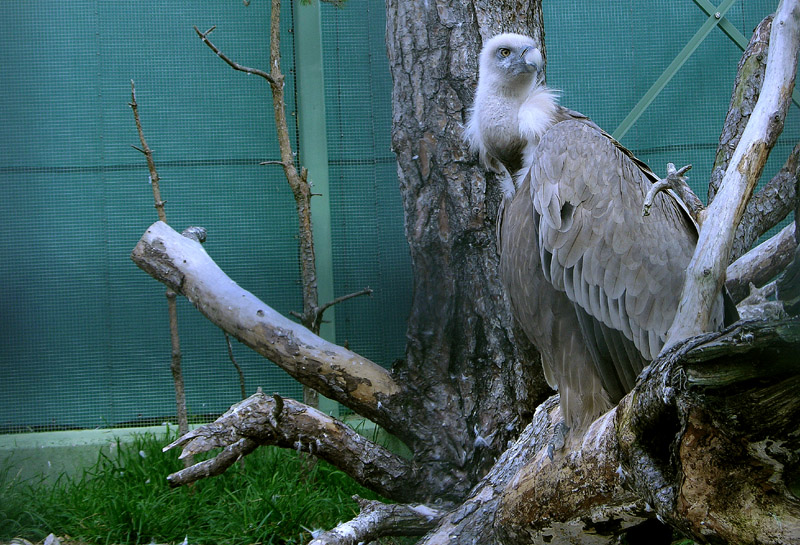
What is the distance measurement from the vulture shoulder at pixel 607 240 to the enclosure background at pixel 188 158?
2.13 m

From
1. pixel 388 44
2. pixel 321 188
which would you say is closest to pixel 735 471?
pixel 388 44

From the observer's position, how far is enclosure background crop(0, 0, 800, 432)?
4.52 m

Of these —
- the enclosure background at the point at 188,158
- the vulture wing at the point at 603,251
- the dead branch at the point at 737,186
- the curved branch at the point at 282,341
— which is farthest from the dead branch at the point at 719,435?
the enclosure background at the point at 188,158

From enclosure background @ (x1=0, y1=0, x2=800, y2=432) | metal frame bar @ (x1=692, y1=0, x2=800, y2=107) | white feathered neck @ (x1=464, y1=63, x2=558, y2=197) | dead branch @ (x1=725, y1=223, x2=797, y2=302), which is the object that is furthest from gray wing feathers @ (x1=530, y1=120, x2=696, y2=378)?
metal frame bar @ (x1=692, y1=0, x2=800, y2=107)

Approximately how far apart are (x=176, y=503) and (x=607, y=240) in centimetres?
249

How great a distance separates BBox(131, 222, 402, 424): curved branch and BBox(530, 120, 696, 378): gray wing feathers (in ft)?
3.63

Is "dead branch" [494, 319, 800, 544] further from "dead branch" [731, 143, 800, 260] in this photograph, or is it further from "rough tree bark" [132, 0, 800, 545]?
"dead branch" [731, 143, 800, 260]

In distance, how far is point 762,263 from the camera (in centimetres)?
312

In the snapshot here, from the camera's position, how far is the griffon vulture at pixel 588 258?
241cm

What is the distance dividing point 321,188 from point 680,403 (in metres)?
3.49

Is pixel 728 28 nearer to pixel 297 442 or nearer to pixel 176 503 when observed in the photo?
pixel 297 442

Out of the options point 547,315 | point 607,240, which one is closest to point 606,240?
point 607,240

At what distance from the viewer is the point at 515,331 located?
10.7 feet

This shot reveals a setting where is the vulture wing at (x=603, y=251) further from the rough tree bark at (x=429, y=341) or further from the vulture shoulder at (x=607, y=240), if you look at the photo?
the rough tree bark at (x=429, y=341)
